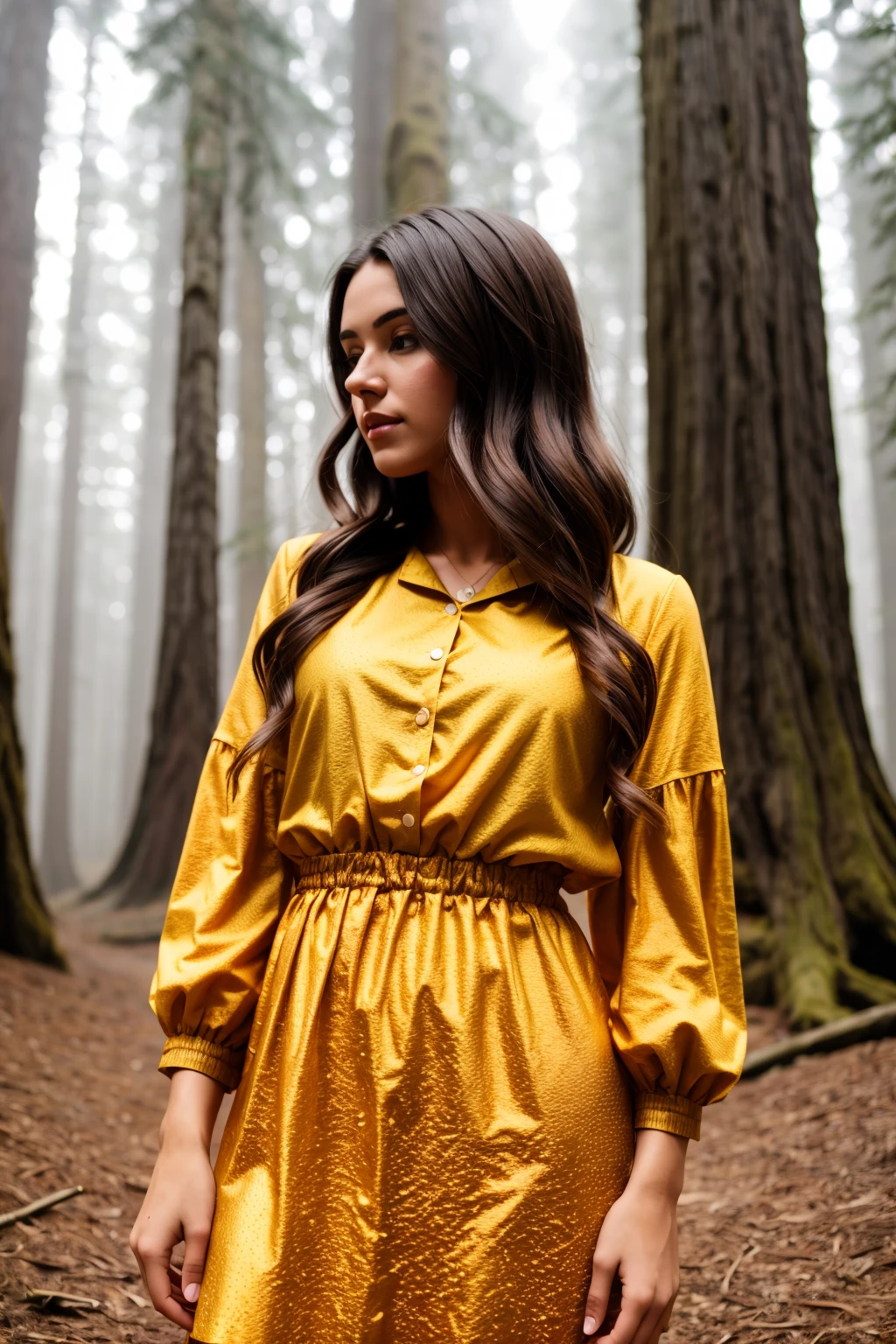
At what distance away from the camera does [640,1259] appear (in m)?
1.51

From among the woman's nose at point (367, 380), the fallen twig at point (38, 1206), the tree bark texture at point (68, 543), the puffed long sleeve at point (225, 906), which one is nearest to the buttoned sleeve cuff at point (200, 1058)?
the puffed long sleeve at point (225, 906)

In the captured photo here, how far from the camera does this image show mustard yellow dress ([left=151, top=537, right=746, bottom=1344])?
1514mm

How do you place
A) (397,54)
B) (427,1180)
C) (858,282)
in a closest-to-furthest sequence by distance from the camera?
(427,1180) → (397,54) → (858,282)

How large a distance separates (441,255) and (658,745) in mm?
893

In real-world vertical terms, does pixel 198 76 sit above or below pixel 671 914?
above

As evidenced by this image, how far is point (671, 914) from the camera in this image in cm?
172

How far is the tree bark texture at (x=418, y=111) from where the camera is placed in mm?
8359

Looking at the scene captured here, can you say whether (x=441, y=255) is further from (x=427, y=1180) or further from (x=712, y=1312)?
(x=712, y=1312)

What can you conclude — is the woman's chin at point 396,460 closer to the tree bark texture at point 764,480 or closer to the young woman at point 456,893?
the young woman at point 456,893

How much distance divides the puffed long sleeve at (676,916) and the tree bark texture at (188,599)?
7.44 metres

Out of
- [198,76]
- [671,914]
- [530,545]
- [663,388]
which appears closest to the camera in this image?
[671,914]

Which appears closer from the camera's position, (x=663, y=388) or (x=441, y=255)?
(x=441, y=255)

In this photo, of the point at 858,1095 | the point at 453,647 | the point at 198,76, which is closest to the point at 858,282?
the point at 198,76

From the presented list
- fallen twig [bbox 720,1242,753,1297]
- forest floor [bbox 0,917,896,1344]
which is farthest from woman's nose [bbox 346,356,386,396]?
fallen twig [bbox 720,1242,753,1297]
